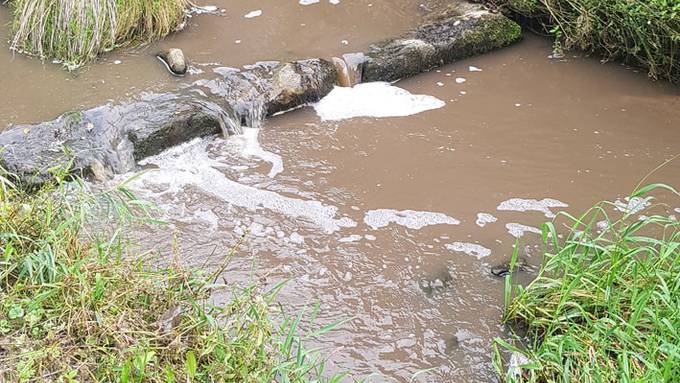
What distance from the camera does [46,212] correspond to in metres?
3.20

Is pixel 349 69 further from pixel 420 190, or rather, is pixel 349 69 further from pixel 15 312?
pixel 15 312

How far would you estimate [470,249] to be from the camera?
13.3 feet

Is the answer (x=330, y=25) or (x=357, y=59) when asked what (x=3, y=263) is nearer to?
(x=357, y=59)

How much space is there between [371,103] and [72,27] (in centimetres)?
262

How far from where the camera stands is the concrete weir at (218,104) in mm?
4660

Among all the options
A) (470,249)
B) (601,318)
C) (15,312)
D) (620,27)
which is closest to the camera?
(15,312)

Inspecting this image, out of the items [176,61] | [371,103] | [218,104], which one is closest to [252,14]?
[176,61]

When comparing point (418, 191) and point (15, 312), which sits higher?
point (15, 312)

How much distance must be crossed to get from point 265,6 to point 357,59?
1.42 meters

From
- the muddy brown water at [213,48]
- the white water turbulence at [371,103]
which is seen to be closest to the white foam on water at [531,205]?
the white water turbulence at [371,103]

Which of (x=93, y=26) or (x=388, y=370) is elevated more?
(x=93, y=26)

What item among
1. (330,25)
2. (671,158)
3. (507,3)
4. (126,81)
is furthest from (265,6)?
(671,158)

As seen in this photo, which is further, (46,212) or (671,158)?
(671,158)

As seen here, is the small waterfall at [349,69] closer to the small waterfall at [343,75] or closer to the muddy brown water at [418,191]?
the small waterfall at [343,75]
